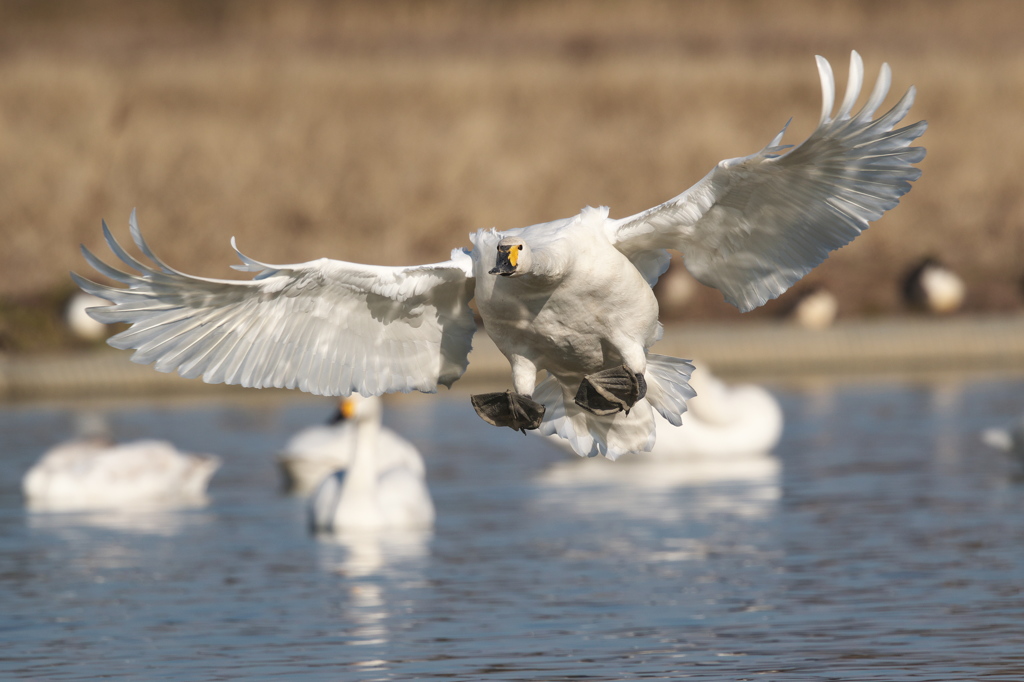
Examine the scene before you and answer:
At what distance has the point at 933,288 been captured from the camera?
2641 centimetres

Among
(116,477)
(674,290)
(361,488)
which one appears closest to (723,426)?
(361,488)

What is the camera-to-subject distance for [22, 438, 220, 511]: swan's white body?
14891 mm

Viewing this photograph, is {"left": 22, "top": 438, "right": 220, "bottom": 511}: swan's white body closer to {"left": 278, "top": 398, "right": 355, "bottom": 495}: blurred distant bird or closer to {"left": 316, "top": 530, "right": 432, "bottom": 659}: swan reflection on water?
{"left": 278, "top": 398, "right": 355, "bottom": 495}: blurred distant bird

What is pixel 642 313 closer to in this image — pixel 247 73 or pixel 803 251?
pixel 803 251

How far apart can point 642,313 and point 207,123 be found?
24655 millimetres

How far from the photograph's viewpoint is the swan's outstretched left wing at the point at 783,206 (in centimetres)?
769

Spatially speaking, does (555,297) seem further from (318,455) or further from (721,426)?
(721,426)

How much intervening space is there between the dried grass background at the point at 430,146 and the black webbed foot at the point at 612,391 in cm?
1922

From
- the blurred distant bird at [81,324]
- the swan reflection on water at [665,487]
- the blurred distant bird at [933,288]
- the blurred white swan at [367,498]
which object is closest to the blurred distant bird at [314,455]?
the swan reflection on water at [665,487]

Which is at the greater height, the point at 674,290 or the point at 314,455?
the point at 674,290

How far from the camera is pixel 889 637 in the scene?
8.98 meters

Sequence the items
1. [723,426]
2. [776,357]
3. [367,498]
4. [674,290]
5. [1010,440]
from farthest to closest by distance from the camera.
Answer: [674,290]
[776,357]
[723,426]
[1010,440]
[367,498]

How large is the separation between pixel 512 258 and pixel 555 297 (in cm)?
70

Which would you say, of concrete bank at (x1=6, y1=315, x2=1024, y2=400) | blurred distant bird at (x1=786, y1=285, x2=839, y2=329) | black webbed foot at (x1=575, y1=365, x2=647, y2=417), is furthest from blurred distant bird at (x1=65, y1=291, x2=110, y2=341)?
black webbed foot at (x1=575, y1=365, x2=647, y2=417)
